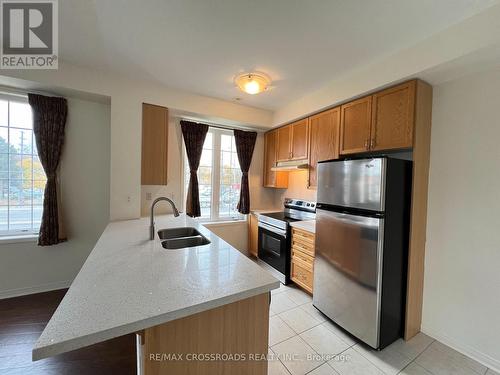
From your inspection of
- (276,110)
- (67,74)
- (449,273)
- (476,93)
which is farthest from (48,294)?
(476,93)

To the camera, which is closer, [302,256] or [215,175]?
[302,256]

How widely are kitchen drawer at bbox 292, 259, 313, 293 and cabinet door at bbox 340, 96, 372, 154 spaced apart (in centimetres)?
148

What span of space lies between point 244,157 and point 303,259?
1915mm

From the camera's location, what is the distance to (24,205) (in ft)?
7.97

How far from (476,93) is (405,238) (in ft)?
4.38

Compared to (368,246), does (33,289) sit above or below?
below

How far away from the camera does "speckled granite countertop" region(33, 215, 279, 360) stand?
694 mm

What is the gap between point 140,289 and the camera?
37.4 inches

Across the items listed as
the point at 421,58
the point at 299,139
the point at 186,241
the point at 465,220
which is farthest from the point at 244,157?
the point at 465,220

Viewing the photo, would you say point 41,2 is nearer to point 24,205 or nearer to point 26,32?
point 26,32

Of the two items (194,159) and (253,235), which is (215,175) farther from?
(253,235)

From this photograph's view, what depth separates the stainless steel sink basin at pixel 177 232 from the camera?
2.03 m

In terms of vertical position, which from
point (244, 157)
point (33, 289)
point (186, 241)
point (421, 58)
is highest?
point (421, 58)

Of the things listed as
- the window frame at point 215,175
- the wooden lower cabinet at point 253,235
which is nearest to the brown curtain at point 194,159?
the window frame at point 215,175
